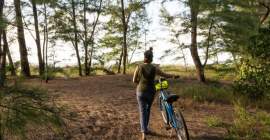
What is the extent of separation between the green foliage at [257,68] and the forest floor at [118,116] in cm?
99

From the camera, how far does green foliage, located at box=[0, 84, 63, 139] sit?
502 centimetres

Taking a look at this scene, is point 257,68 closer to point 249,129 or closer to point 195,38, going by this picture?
point 249,129

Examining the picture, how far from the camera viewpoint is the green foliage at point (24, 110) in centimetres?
502

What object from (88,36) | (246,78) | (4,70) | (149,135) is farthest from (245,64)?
(88,36)

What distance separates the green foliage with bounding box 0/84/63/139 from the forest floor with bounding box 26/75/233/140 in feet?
4.14

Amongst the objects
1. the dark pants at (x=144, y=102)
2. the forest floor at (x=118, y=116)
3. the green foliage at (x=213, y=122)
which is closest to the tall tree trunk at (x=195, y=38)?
the forest floor at (x=118, y=116)

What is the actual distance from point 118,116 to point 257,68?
4781mm

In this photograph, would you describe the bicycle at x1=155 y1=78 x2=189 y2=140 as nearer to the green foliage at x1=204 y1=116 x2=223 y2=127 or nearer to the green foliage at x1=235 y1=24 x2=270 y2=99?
the green foliage at x1=204 y1=116 x2=223 y2=127

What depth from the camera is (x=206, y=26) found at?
20844 millimetres

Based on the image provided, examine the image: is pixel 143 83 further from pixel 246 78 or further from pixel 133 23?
pixel 133 23

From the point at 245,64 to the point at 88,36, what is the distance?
51.0 ft

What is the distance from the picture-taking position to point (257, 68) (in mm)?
13805

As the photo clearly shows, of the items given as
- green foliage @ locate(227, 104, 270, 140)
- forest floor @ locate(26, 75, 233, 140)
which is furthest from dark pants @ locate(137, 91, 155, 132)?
green foliage @ locate(227, 104, 270, 140)

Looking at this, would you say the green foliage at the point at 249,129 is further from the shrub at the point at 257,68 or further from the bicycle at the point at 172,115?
the shrub at the point at 257,68
